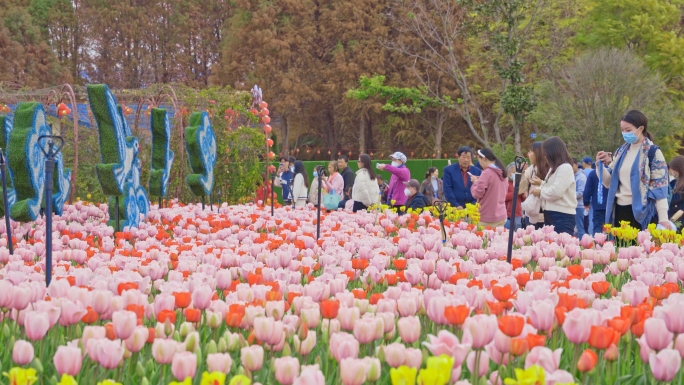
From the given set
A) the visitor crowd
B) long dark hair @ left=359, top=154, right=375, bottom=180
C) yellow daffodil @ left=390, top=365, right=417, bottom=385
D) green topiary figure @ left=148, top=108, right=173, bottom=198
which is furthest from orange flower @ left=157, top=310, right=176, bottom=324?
→ long dark hair @ left=359, top=154, right=375, bottom=180

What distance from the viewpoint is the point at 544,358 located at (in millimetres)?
2340

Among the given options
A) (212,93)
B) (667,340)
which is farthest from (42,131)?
(212,93)

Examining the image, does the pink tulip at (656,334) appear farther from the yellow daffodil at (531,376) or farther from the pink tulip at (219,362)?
the pink tulip at (219,362)

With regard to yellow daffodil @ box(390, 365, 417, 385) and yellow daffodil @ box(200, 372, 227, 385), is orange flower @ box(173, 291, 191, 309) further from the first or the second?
yellow daffodil @ box(390, 365, 417, 385)

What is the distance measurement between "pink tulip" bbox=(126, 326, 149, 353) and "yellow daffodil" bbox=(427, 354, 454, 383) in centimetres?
93

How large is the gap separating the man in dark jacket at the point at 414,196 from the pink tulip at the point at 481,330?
9844 mm

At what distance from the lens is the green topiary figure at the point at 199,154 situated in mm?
10914

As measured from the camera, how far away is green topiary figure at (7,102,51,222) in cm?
729

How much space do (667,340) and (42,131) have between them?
6.69 metres

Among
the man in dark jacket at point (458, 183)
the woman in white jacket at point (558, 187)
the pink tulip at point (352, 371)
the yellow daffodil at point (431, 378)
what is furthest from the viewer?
the man in dark jacket at point (458, 183)

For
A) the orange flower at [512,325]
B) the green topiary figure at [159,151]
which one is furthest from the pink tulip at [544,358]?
the green topiary figure at [159,151]

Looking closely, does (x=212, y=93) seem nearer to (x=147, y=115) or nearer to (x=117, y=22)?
(x=147, y=115)

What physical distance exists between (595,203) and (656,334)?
7.91m

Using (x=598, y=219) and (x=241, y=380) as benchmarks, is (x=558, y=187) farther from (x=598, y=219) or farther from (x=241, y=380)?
(x=241, y=380)
